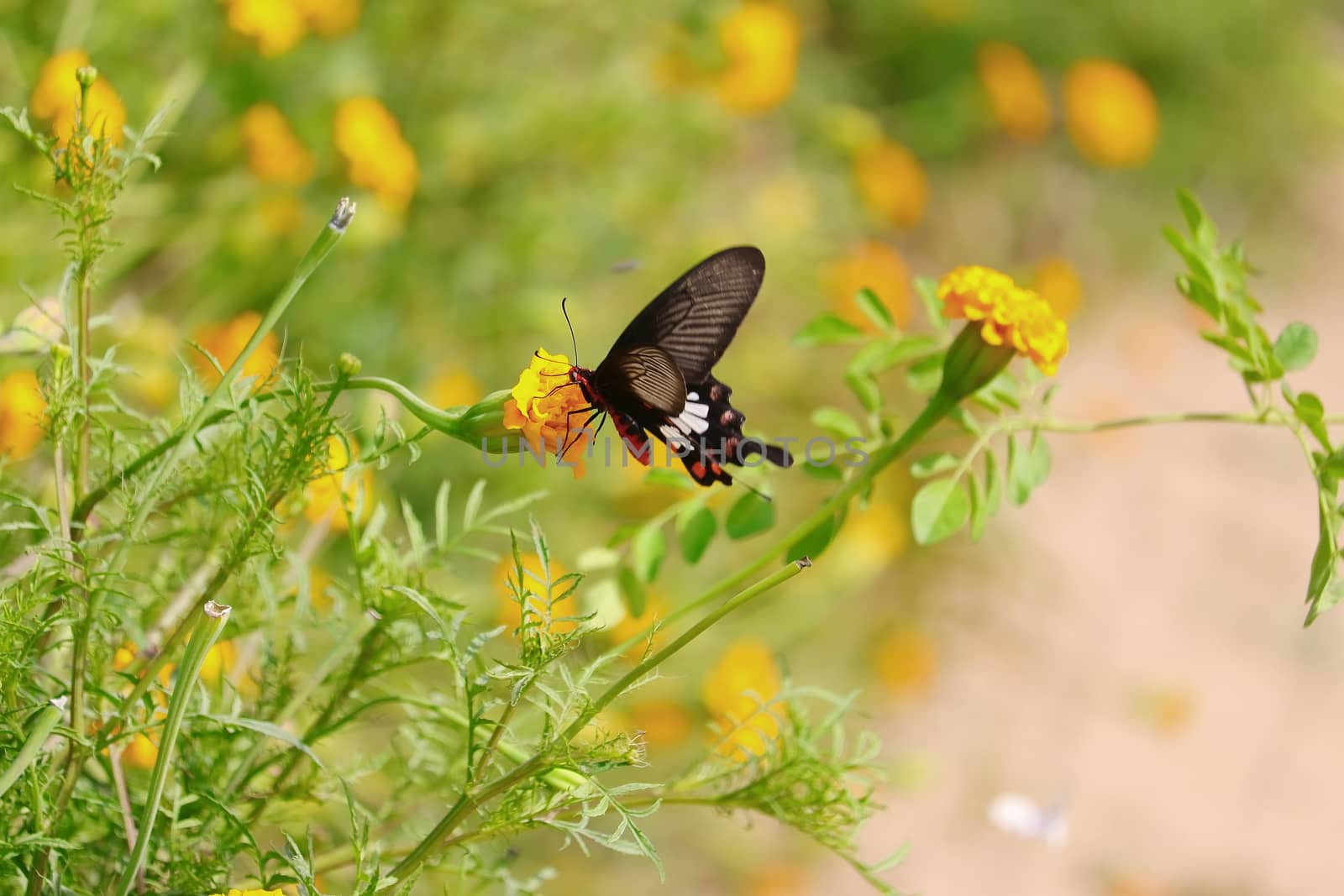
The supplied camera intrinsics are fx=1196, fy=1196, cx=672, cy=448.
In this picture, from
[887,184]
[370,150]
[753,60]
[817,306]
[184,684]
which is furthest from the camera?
[887,184]

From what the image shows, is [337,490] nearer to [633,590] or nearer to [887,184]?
[633,590]

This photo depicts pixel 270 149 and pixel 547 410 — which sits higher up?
pixel 270 149

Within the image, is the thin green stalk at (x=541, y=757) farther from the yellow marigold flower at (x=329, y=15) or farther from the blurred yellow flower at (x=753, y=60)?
the blurred yellow flower at (x=753, y=60)

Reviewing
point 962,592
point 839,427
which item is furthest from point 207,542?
point 962,592

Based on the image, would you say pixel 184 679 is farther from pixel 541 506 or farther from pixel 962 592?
pixel 962 592

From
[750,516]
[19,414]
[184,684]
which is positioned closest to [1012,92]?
[750,516]

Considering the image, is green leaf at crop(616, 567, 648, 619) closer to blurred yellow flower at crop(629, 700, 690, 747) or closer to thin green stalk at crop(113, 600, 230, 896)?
thin green stalk at crop(113, 600, 230, 896)

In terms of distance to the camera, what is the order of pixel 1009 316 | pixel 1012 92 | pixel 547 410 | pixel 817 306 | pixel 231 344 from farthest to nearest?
pixel 1012 92
pixel 817 306
pixel 231 344
pixel 1009 316
pixel 547 410

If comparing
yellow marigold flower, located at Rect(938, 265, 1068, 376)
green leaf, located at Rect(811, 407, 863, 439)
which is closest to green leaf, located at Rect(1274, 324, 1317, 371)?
yellow marigold flower, located at Rect(938, 265, 1068, 376)

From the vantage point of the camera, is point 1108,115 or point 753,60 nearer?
point 753,60
